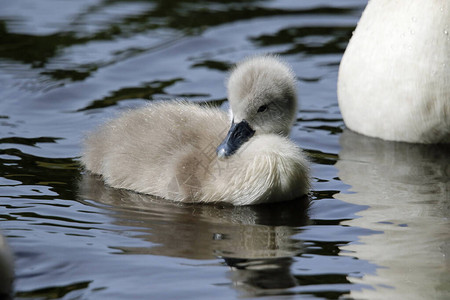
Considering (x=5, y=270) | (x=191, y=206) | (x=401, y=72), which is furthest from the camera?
(x=401, y=72)

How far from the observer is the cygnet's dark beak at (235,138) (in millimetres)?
5414

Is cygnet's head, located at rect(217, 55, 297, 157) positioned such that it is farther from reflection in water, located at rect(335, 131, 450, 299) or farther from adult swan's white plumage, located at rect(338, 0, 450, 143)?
adult swan's white plumage, located at rect(338, 0, 450, 143)

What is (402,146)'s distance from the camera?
6.70 m

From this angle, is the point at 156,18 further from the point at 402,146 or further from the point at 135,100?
the point at 402,146

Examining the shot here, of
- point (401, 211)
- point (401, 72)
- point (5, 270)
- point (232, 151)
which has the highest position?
point (401, 72)

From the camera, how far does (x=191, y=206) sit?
18.1ft

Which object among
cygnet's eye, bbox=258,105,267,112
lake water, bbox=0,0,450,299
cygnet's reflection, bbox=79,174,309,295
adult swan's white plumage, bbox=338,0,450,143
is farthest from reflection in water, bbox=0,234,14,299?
adult swan's white plumage, bbox=338,0,450,143

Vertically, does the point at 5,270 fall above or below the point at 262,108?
below

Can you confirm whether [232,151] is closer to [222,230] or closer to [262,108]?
[262,108]

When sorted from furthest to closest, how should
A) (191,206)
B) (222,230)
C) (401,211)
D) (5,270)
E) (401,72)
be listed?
(401,72) < (191,206) < (401,211) < (222,230) < (5,270)

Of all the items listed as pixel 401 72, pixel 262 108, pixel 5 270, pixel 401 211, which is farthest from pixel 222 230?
pixel 401 72

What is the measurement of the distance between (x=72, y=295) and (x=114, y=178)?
1.62 metres

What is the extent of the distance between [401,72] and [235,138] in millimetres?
1505

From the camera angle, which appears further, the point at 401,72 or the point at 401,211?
the point at 401,72
